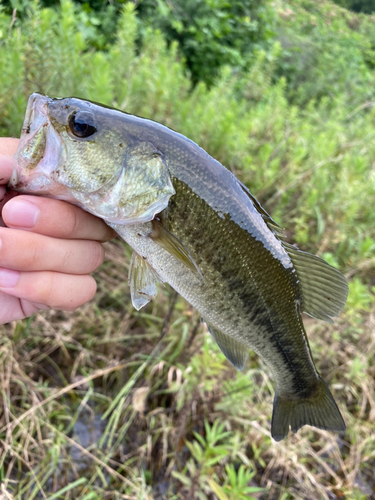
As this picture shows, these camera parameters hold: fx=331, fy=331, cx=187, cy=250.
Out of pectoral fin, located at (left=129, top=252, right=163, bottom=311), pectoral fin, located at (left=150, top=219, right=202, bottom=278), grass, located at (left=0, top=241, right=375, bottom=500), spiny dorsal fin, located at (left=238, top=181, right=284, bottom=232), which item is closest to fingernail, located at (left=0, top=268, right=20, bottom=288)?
pectoral fin, located at (left=129, top=252, right=163, bottom=311)

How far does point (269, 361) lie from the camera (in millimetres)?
1493

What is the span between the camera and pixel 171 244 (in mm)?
1225

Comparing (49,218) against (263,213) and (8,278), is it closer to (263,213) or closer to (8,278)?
(8,278)

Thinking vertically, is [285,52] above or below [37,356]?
above

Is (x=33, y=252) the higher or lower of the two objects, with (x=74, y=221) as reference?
lower

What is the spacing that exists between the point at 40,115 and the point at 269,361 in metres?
1.34

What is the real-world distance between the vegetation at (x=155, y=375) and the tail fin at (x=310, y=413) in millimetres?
565

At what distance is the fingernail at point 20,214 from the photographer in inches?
45.4

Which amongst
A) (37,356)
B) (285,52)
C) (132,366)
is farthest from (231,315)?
(285,52)

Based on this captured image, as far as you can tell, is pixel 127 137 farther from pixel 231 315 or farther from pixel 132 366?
pixel 132 366

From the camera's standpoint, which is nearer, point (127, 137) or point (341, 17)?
point (127, 137)

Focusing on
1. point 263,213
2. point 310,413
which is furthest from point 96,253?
point 310,413

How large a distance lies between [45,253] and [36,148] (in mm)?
394

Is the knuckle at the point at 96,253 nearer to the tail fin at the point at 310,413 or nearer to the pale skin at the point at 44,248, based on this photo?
Answer: the pale skin at the point at 44,248
